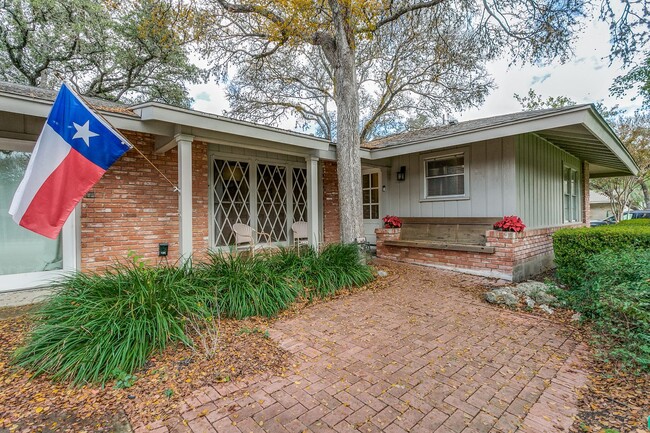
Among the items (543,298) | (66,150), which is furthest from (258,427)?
(543,298)

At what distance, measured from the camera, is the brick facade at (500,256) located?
18.5 feet

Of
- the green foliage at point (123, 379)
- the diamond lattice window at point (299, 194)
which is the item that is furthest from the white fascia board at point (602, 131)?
the green foliage at point (123, 379)

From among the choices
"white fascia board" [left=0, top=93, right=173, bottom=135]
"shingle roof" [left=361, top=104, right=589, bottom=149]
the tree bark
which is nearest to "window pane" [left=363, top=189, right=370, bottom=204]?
"shingle roof" [left=361, top=104, right=589, bottom=149]

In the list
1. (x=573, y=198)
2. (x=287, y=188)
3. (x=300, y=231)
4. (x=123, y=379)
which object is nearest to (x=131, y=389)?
(x=123, y=379)

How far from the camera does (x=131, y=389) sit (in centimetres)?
232

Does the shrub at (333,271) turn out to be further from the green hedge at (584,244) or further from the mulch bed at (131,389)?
the green hedge at (584,244)

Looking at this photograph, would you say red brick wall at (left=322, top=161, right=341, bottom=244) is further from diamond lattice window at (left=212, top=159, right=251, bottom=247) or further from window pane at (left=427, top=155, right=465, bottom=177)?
window pane at (left=427, top=155, right=465, bottom=177)

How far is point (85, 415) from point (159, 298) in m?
1.14

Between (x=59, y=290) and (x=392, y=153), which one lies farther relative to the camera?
(x=392, y=153)

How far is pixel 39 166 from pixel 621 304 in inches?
221

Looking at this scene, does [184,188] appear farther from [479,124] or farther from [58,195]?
[479,124]

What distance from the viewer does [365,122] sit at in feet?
54.7

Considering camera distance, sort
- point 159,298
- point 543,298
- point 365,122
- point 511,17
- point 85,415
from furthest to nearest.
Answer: point 365,122 → point 511,17 → point 543,298 → point 159,298 → point 85,415

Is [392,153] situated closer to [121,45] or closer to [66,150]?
[66,150]
